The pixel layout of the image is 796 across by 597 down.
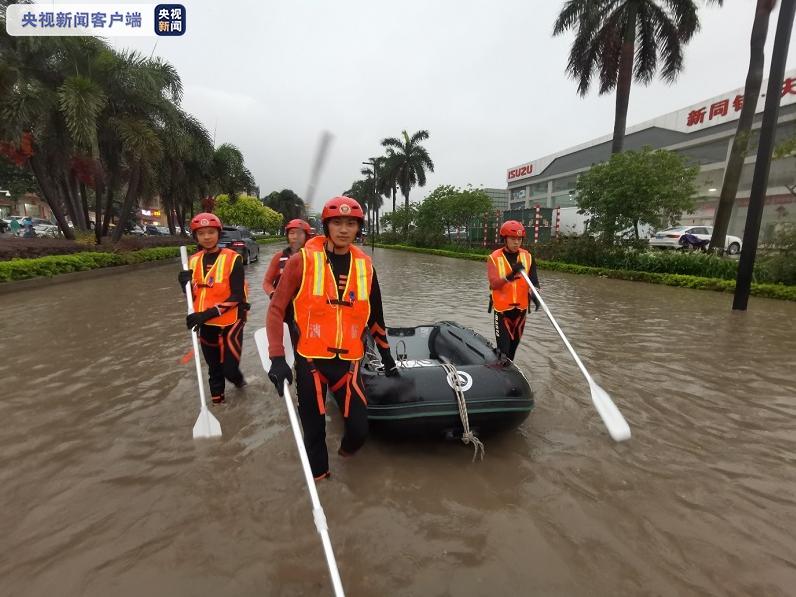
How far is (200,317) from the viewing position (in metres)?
3.78

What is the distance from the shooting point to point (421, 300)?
11.6 m

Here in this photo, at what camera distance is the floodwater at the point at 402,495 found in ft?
7.72

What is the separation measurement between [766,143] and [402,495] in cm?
1128

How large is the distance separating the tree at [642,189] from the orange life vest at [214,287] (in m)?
16.2

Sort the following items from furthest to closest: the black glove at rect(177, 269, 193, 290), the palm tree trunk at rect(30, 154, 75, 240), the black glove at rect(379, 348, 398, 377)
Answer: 1. the palm tree trunk at rect(30, 154, 75, 240)
2. the black glove at rect(177, 269, 193, 290)
3. the black glove at rect(379, 348, 398, 377)

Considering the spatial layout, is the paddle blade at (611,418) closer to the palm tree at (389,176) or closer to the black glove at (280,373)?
the black glove at (280,373)

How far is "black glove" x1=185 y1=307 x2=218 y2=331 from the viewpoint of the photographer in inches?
145

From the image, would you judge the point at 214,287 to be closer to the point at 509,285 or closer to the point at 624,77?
the point at 509,285

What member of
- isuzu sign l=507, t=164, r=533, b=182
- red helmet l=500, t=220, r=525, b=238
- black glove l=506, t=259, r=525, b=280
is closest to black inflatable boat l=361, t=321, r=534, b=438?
black glove l=506, t=259, r=525, b=280

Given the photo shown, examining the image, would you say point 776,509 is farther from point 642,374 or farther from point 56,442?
point 56,442

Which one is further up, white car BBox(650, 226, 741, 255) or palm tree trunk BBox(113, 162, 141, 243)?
palm tree trunk BBox(113, 162, 141, 243)

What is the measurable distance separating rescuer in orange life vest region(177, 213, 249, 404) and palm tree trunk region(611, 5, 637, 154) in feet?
66.1

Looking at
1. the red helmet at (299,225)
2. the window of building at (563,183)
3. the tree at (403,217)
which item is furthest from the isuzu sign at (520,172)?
the red helmet at (299,225)

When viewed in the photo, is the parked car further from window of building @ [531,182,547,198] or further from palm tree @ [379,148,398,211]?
window of building @ [531,182,547,198]
